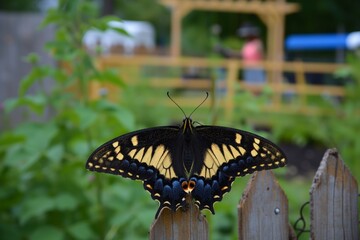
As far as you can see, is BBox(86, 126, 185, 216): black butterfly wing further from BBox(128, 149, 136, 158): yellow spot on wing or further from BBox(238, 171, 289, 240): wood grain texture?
BBox(238, 171, 289, 240): wood grain texture

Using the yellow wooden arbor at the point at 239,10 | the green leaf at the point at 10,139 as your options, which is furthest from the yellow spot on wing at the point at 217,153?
the yellow wooden arbor at the point at 239,10

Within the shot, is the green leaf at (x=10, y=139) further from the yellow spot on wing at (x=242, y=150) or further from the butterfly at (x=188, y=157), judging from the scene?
the yellow spot on wing at (x=242, y=150)

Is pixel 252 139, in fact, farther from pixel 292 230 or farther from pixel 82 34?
pixel 82 34

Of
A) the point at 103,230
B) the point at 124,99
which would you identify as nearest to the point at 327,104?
the point at 124,99

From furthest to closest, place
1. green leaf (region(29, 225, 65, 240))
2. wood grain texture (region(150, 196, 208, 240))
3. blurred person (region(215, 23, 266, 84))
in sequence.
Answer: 1. blurred person (region(215, 23, 266, 84))
2. green leaf (region(29, 225, 65, 240))
3. wood grain texture (region(150, 196, 208, 240))

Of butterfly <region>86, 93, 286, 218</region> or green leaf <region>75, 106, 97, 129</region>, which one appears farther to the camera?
green leaf <region>75, 106, 97, 129</region>

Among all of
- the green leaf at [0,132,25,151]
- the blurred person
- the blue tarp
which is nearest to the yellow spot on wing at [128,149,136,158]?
the green leaf at [0,132,25,151]
